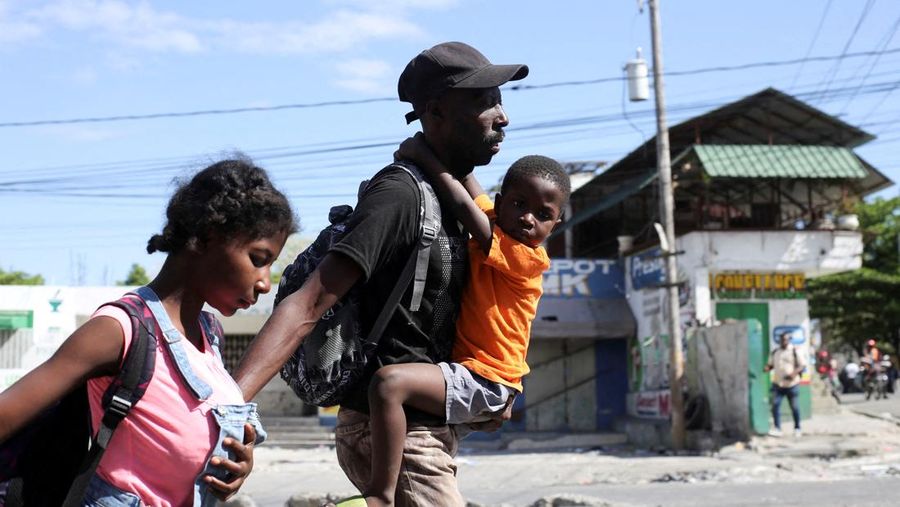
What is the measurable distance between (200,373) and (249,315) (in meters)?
26.7

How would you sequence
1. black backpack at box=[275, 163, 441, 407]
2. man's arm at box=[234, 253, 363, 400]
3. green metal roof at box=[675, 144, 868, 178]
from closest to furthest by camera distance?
man's arm at box=[234, 253, 363, 400] < black backpack at box=[275, 163, 441, 407] < green metal roof at box=[675, 144, 868, 178]

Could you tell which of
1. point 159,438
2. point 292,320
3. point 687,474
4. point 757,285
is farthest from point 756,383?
point 159,438

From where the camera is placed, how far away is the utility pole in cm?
2033

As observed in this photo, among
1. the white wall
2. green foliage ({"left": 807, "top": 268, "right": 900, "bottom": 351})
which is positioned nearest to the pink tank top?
the white wall

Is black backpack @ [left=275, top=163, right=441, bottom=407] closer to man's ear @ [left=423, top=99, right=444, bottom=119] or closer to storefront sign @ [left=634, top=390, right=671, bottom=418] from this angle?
man's ear @ [left=423, top=99, right=444, bottom=119]

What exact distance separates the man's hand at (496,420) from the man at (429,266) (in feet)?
0.36

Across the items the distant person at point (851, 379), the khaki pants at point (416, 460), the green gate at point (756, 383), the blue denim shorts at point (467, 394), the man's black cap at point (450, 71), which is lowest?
the distant person at point (851, 379)

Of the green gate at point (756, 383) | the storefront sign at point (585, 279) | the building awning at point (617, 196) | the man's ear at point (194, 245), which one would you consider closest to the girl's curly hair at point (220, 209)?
the man's ear at point (194, 245)

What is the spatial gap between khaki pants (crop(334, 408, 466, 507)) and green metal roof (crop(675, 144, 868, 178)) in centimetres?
2051

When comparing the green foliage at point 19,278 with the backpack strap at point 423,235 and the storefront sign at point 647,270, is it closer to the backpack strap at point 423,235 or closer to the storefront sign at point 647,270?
the storefront sign at point 647,270

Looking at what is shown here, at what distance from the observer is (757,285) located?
79.7 ft

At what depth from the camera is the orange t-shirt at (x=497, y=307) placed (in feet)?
10.5

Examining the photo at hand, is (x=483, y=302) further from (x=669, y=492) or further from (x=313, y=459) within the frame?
(x=313, y=459)

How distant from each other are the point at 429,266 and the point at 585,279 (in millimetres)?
24350
